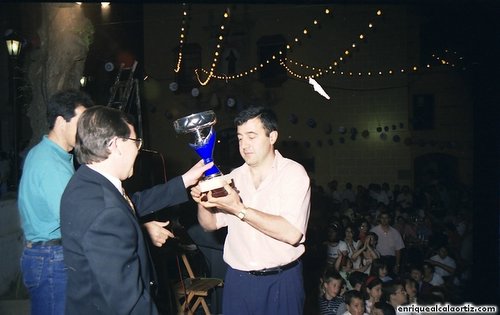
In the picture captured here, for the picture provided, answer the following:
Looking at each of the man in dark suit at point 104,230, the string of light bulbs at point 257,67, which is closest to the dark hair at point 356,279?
the man in dark suit at point 104,230

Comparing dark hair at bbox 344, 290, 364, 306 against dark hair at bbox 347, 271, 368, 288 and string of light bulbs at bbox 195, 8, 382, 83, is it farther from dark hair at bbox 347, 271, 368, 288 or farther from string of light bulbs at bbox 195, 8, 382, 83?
string of light bulbs at bbox 195, 8, 382, 83

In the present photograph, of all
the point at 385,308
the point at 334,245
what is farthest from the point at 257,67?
the point at 385,308

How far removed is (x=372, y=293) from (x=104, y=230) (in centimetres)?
433

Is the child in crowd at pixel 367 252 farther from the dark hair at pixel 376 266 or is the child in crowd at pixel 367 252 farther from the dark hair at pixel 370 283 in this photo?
the dark hair at pixel 370 283

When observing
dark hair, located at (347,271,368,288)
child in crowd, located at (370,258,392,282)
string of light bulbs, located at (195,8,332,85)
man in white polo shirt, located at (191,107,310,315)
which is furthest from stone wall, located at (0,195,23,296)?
string of light bulbs, located at (195,8,332,85)

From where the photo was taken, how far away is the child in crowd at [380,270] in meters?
6.27

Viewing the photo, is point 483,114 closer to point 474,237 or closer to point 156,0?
point 474,237

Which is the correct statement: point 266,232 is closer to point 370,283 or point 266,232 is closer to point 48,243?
point 48,243

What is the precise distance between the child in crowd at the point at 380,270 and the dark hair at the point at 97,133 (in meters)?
5.14

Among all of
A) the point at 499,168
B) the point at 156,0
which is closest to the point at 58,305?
the point at 156,0

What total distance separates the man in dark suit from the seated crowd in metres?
3.45

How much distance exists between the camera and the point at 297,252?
297cm

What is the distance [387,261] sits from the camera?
760 cm

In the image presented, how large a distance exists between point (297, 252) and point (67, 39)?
5149 millimetres
